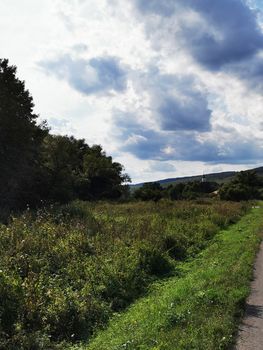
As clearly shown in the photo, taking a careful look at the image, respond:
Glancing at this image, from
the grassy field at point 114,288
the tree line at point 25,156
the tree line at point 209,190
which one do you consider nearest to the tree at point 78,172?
the tree line at point 25,156

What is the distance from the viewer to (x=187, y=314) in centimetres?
867

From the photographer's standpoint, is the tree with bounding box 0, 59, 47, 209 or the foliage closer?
the tree with bounding box 0, 59, 47, 209

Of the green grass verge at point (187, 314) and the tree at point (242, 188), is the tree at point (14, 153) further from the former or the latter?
the tree at point (242, 188)

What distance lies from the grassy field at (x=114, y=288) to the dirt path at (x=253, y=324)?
240 millimetres

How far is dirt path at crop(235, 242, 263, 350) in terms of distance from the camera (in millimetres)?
7326

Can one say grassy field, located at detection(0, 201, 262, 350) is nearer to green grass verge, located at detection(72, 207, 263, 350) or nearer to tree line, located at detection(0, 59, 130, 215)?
green grass verge, located at detection(72, 207, 263, 350)

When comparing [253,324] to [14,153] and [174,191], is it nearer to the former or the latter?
[14,153]

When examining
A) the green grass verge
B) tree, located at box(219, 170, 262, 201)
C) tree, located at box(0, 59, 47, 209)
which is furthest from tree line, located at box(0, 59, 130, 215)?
tree, located at box(219, 170, 262, 201)

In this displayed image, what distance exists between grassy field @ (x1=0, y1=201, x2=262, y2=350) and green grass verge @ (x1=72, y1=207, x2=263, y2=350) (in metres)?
0.02

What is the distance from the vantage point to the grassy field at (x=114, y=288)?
305 inches

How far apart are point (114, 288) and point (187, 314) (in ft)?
10.0

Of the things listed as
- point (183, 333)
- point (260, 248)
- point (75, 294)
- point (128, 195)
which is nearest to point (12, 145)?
point (260, 248)

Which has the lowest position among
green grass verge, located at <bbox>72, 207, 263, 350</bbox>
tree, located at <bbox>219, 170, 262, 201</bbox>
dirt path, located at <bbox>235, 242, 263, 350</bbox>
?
dirt path, located at <bbox>235, 242, 263, 350</bbox>

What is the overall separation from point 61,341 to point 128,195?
70.0 m
